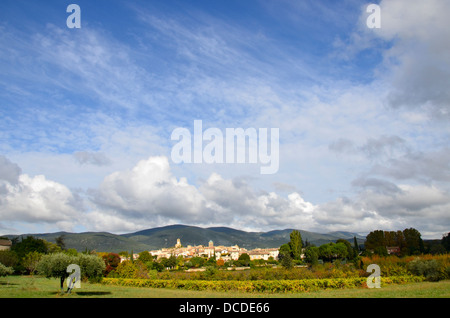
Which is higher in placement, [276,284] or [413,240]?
[276,284]

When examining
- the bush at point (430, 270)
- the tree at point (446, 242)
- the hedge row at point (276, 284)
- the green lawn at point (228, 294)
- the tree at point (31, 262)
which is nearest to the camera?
the green lawn at point (228, 294)

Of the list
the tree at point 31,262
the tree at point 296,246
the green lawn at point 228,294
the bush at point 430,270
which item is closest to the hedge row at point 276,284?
the green lawn at point 228,294

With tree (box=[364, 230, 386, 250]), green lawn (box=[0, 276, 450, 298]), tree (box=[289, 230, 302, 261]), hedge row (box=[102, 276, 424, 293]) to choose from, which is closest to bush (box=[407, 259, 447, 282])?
hedge row (box=[102, 276, 424, 293])

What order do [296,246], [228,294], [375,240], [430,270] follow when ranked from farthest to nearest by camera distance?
1. [375,240]
2. [296,246]
3. [430,270]
4. [228,294]

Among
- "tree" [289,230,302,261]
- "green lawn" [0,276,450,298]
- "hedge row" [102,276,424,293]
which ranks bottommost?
"tree" [289,230,302,261]

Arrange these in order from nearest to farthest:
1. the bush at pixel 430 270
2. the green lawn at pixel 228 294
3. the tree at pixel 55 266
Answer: the green lawn at pixel 228 294
the tree at pixel 55 266
the bush at pixel 430 270

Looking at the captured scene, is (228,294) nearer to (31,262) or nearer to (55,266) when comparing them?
(55,266)

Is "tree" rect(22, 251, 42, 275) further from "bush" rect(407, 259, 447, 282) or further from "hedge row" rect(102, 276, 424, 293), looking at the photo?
"bush" rect(407, 259, 447, 282)

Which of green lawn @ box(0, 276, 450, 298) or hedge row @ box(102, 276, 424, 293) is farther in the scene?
hedge row @ box(102, 276, 424, 293)

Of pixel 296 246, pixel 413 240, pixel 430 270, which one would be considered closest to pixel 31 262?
pixel 430 270

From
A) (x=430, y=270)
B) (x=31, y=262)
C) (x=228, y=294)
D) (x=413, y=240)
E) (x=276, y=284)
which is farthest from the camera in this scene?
(x=413, y=240)

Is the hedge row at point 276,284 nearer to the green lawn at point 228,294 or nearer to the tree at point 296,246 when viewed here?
the green lawn at point 228,294

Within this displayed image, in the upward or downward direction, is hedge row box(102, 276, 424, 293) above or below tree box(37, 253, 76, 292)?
below
